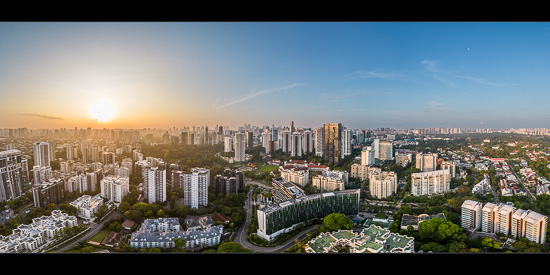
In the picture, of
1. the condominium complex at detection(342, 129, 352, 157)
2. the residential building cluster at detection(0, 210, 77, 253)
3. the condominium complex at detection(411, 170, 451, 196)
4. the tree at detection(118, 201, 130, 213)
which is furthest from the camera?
the condominium complex at detection(342, 129, 352, 157)

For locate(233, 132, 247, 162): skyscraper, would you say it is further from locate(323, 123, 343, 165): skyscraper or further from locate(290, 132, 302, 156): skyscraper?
locate(323, 123, 343, 165): skyscraper

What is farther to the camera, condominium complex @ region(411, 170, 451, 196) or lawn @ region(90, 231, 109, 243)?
condominium complex @ region(411, 170, 451, 196)

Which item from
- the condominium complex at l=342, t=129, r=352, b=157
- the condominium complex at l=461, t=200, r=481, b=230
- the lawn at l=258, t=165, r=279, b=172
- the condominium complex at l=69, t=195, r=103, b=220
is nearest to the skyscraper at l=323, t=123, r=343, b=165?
the condominium complex at l=342, t=129, r=352, b=157

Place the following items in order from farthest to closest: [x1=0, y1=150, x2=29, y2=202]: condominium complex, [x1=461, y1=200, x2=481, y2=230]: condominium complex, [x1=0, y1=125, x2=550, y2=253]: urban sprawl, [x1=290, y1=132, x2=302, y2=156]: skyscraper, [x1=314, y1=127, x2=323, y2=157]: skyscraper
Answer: [x1=290, y1=132, x2=302, y2=156]: skyscraper < [x1=314, y1=127, x2=323, y2=157]: skyscraper < [x1=461, y1=200, x2=481, y2=230]: condominium complex < [x1=0, y1=150, x2=29, y2=202]: condominium complex < [x1=0, y1=125, x2=550, y2=253]: urban sprawl

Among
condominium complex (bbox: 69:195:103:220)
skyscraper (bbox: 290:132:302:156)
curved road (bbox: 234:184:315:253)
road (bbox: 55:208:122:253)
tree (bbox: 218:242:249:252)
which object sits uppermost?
skyscraper (bbox: 290:132:302:156)
